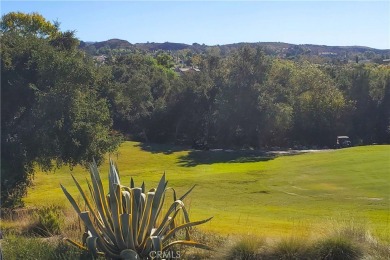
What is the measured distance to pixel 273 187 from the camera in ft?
77.7

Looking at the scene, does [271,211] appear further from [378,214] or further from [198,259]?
[198,259]

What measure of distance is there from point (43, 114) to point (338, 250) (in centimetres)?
1186

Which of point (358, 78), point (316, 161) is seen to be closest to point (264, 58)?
point (358, 78)

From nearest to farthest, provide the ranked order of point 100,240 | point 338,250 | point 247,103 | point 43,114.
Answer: point 338,250 < point 100,240 < point 43,114 < point 247,103

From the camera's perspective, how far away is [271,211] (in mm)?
17125

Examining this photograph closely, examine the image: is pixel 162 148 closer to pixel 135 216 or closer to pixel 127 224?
pixel 135 216

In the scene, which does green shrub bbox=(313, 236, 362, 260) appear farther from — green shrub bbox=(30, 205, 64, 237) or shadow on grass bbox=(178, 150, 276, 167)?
shadow on grass bbox=(178, 150, 276, 167)

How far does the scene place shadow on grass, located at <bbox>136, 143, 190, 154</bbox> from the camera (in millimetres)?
41497

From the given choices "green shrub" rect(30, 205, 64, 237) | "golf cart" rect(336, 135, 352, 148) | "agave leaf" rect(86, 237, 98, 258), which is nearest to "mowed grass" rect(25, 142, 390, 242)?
"green shrub" rect(30, 205, 64, 237)

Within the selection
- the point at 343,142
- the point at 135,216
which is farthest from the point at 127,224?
the point at 343,142

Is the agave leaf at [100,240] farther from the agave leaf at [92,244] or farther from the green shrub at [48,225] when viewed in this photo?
the green shrub at [48,225]

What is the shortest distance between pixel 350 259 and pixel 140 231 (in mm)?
2866

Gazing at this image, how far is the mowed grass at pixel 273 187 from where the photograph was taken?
1472 centimetres

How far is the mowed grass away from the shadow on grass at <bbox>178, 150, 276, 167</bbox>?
4.8 inches
